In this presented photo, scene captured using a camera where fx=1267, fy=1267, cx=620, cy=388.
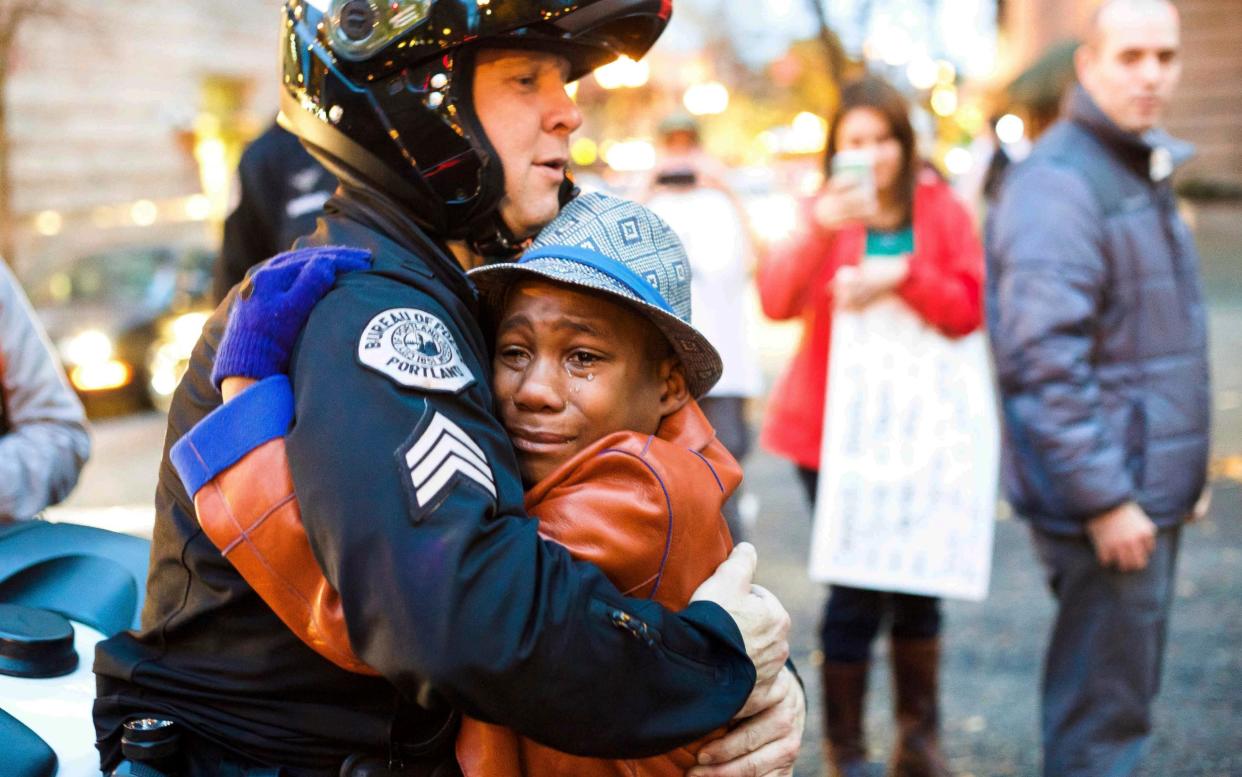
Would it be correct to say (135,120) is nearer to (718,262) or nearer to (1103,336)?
(718,262)

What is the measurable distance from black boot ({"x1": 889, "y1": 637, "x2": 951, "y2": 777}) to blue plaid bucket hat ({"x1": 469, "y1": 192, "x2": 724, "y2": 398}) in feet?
8.36

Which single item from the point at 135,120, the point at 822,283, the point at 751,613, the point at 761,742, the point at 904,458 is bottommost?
the point at 904,458

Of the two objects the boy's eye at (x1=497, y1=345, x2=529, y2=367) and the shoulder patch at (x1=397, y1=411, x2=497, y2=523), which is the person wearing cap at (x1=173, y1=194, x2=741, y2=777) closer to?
the boy's eye at (x1=497, y1=345, x2=529, y2=367)

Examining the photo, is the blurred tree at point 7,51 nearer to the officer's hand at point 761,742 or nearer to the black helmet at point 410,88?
→ the black helmet at point 410,88

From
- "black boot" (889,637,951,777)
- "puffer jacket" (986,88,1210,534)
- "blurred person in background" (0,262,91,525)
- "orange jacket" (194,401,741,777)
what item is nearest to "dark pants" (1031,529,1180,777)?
"puffer jacket" (986,88,1210,534)

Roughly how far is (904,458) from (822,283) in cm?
70

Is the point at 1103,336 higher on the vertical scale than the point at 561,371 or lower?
lower

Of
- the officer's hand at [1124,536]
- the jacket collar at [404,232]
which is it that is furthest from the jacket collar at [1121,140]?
the jacket collar at [404,232]

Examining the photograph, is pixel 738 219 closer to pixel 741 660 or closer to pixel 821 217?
pixel 821 217

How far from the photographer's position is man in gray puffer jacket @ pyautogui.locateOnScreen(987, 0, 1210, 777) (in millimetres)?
3596

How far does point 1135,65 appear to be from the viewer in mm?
3758

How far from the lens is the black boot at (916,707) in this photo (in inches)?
171

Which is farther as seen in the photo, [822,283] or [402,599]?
[822,283]

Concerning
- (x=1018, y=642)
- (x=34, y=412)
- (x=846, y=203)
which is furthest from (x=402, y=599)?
(x=1018, y=642)
